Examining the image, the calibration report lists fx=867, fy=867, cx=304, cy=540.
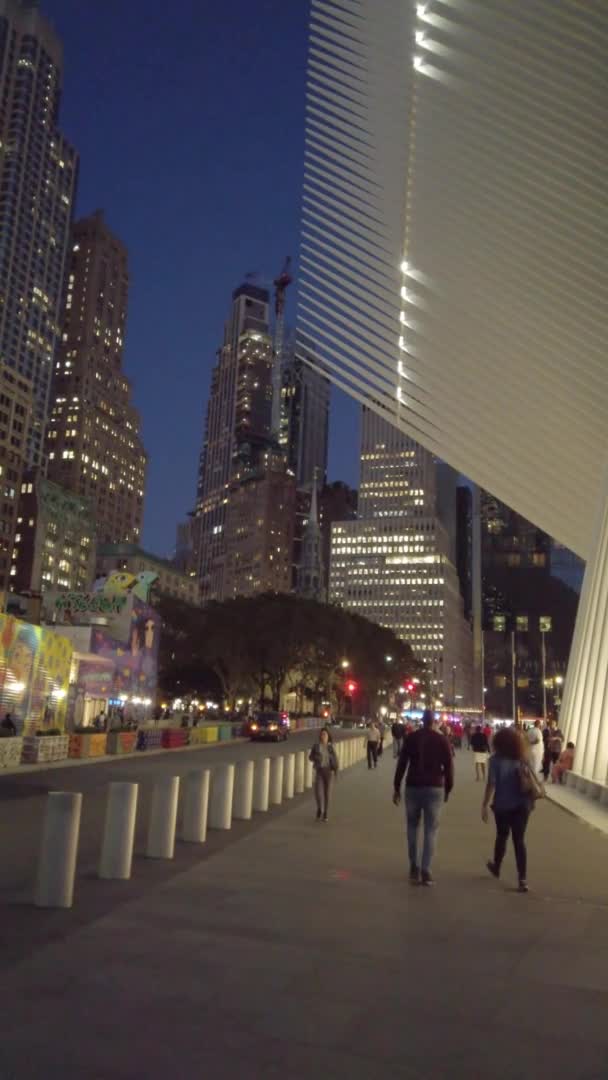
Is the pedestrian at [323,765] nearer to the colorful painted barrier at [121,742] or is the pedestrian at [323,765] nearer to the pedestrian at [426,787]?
the pedestrian at [426,787]

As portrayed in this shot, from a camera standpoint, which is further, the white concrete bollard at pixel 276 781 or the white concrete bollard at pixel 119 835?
the white concrete bollard at pixel 276 781

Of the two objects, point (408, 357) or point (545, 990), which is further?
point (408, 357)

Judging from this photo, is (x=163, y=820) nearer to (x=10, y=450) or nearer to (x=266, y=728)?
(x=266, y=728)

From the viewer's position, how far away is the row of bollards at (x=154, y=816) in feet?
20.8

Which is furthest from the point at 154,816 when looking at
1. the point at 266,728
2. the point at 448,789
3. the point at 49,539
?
the point at 49,539

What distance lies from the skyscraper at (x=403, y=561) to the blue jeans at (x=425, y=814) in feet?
505

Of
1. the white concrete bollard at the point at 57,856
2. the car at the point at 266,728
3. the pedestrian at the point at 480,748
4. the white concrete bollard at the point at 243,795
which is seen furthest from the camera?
the car at the point at 266,728

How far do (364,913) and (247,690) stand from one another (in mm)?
64050

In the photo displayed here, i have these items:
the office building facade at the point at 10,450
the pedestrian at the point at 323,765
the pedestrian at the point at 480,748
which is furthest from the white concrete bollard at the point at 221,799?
the office building facade at the point at 10,450

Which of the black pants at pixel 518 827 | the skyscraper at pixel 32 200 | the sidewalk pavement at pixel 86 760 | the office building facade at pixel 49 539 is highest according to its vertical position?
the skyscraper at pixel 32 200

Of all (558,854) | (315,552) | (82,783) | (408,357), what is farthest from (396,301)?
(315,552)

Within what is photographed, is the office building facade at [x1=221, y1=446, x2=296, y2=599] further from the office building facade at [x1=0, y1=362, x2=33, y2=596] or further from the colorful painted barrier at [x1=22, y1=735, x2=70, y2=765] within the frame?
the colorful painted barrier at [x1=22, y1=735, x2=70, y2=765]

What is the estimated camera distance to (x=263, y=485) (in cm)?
18812

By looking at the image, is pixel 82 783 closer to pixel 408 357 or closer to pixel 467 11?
pixel 408 357
